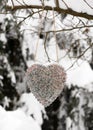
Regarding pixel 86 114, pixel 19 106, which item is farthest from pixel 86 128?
pixel 19 106

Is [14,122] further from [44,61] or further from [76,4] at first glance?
[76,4]

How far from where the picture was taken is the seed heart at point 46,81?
7.98 feet

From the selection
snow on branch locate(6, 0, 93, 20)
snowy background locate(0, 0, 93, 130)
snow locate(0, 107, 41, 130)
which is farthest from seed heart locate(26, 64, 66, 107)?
snowy background locate(0, 0, 93, 130)

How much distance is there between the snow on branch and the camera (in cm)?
263

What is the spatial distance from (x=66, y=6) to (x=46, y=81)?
46 cm

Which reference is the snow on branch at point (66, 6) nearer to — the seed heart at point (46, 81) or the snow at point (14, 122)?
the seed heart at point (46, 81)

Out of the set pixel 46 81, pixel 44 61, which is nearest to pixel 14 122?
pixel 44 61

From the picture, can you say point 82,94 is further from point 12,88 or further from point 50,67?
point 50,67

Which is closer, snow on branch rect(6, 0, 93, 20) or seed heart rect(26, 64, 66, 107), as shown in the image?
seed heart rect(26, 64, 66, 107)

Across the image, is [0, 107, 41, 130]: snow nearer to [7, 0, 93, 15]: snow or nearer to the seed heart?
[7, 0, 93, 15]: snow

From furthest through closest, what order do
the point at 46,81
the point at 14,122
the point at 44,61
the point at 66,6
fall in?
the point at 44,61 → the point at 14,122 → the point at 66,6 → the point at 46,81

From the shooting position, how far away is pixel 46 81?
2.46 meters

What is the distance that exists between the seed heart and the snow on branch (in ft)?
1.16

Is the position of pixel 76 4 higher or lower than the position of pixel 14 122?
higher
